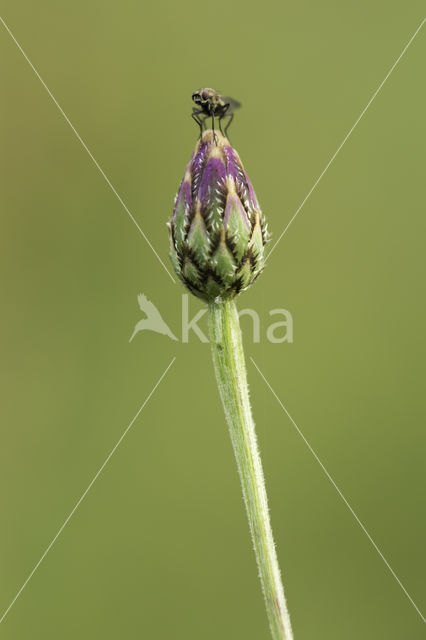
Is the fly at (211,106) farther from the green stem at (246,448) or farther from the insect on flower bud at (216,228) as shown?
the green stem at (246,448)

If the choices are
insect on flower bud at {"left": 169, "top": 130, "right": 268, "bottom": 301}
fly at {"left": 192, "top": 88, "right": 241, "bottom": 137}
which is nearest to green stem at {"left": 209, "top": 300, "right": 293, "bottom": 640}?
insect on flower bud at {"left": 169, "top": 130, "right": 268, "bottom": 301}

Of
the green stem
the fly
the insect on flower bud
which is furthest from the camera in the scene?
the fly

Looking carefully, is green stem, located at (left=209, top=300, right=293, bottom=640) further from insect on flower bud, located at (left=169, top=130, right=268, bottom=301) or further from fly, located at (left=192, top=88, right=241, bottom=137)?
fly, located at (left=192, top=88, right=241, bottom=137)

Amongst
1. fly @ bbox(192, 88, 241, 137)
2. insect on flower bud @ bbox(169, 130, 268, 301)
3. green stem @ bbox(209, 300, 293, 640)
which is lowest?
green stem @ bbox(209, 300, 293, 640)

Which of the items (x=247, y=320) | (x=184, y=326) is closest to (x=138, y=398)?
(x=184, y=326)

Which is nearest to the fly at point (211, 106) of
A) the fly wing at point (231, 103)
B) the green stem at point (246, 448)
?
the fly wing at point (231, 103)

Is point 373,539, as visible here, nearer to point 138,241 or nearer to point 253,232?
point 138,241

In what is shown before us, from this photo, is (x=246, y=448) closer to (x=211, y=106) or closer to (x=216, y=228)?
(x=216, y=228)
